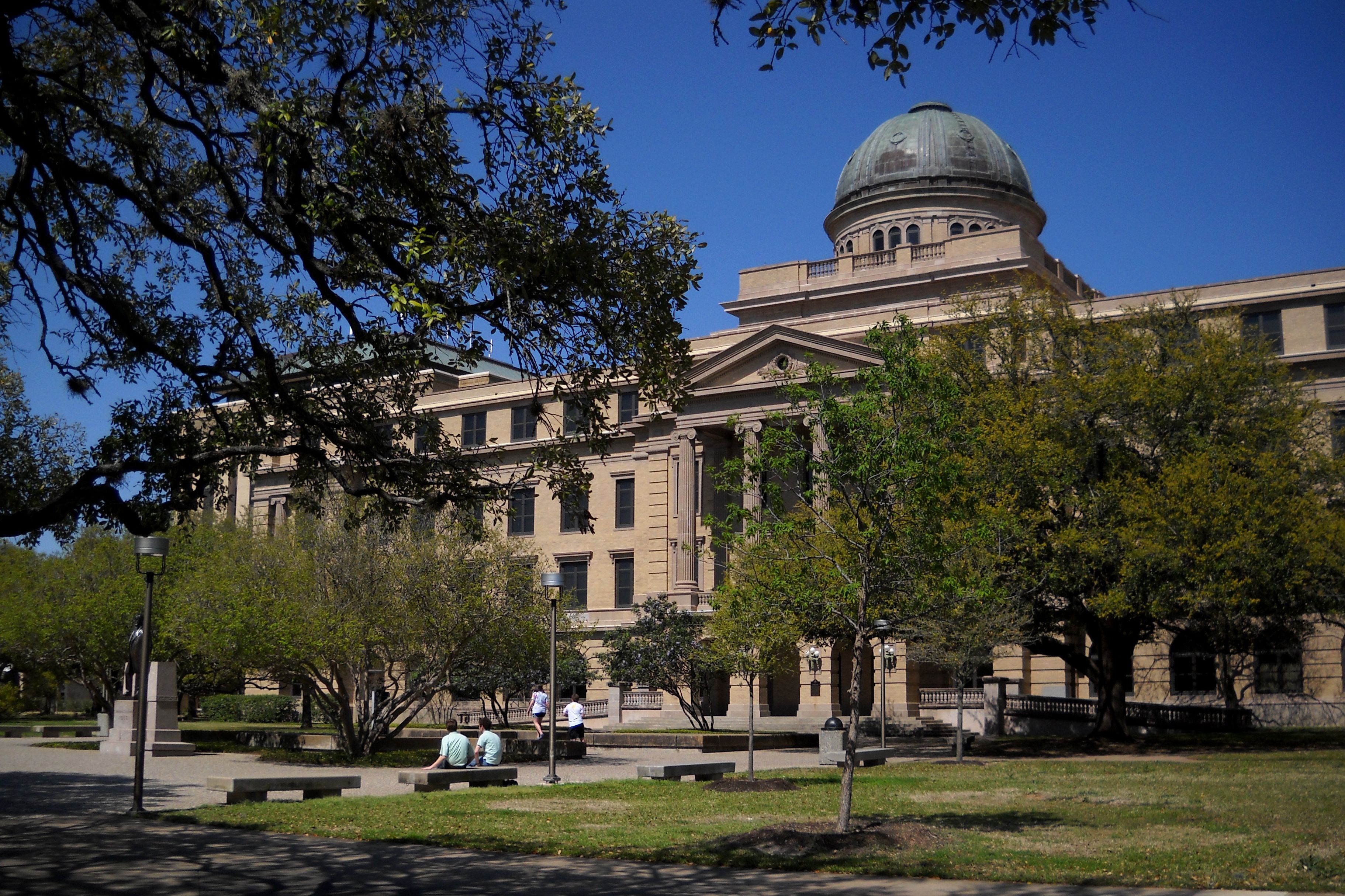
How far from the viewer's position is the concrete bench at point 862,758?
92.2ft

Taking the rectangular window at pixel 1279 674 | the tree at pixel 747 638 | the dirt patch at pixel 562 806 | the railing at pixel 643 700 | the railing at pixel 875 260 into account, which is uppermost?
the railing at pixel 875 260

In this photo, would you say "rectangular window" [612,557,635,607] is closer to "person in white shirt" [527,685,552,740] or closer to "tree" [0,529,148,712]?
"tree" [0,529,148,712]

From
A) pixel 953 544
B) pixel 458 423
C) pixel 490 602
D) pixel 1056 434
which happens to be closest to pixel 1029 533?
pixel 1056 434

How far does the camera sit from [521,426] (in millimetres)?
71250

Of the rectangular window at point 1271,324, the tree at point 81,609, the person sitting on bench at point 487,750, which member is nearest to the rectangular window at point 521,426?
the tree at point 81,609

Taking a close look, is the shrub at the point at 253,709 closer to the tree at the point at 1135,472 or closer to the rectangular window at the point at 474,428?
the rectangular window at the point at 474,428

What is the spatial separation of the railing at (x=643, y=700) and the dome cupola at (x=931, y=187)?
1171 inches

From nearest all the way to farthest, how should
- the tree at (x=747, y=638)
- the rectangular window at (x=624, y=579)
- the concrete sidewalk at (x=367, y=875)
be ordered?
the concrete sidewalk at (x=367, y=875) → the tree at (x=747, y=638) → the rectangular window at (x=624, y=579)

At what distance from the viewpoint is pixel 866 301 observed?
6475cm

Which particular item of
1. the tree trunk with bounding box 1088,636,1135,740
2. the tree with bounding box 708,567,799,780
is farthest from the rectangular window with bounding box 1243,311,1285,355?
the tree with bounding box 708,567,799,780

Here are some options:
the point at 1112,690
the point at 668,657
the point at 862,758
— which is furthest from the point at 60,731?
the point at 1112,690

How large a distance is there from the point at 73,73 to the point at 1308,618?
153 feet

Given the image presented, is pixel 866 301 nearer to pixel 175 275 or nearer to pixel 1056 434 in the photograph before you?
pixel 1056 434

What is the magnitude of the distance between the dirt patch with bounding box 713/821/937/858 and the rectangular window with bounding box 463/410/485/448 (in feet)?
193
